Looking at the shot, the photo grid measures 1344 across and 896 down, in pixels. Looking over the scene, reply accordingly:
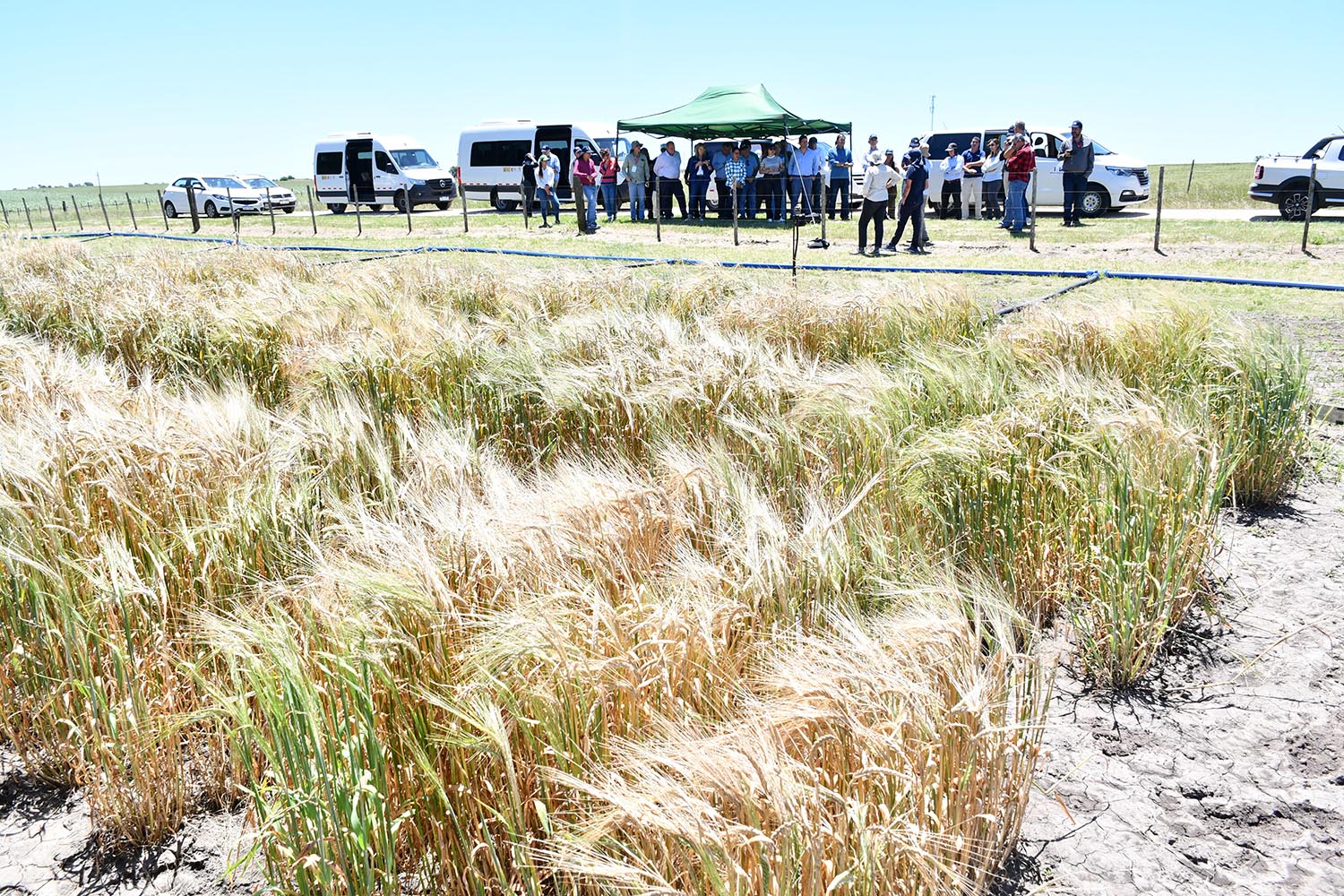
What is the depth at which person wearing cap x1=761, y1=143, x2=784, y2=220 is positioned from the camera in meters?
17.4

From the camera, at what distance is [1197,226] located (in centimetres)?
1473

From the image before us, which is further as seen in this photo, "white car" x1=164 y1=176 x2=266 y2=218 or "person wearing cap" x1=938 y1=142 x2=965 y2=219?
"white car" x1=164 y1=176 x2=266 y2=218

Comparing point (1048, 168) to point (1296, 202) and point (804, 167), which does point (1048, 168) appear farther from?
point (804, 167)

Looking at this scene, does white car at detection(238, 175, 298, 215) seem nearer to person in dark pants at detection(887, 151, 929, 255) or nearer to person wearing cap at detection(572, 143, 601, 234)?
person wearing cap at detection(572, 143, 601, 234)

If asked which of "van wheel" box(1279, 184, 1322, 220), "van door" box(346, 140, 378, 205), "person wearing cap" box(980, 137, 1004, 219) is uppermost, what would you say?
"van door" box(346, 140, 378, 205)

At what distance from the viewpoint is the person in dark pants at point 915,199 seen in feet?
41.5

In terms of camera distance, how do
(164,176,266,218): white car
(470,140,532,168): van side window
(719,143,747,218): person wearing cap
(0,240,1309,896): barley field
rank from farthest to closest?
(164,176,266,218): white car
(470,140,532,168): van side window
(719,143,747,218): person wearing cap
(0,240,1309,896): barley field

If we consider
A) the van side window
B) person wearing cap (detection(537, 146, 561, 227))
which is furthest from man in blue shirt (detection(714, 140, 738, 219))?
the van side window

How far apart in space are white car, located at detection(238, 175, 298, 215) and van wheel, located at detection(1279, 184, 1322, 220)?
2584 centimetres

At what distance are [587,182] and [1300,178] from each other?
39.7ft

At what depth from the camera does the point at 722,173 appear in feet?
60.9

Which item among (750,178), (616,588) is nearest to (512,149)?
(750,178)

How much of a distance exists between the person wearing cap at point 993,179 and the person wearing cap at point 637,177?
6617mm

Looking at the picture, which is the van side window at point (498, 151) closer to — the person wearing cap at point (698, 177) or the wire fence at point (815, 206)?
the wire fence at point (815, 206)
